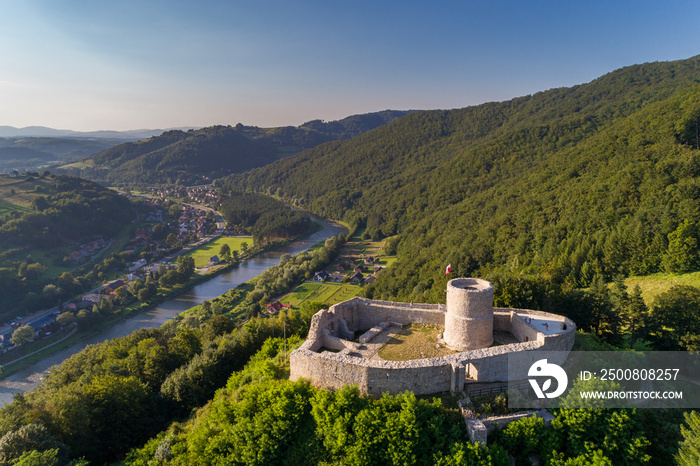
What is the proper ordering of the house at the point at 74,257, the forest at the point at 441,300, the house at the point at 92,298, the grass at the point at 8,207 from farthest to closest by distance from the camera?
the grass at the point at 8,207
the house at the point at 74,257
the house at the point at 92,298
the forest at the point at 441,300

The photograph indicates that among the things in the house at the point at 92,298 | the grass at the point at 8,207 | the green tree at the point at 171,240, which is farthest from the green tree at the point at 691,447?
the grass at the point at 8,207

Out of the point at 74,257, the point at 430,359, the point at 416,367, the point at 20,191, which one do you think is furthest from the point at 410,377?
the point at 20,191

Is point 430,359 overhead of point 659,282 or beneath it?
overhead

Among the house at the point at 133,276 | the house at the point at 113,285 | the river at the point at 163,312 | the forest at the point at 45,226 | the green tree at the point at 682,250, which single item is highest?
the green tree at the point at 682,250

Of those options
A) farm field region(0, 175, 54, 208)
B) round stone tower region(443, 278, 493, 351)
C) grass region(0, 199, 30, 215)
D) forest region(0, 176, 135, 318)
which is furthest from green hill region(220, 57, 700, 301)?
grass region(0, 199, 30, 215)

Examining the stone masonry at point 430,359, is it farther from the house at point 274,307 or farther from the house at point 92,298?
the house at point 92,298

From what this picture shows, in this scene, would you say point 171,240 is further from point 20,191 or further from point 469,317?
point 469,317

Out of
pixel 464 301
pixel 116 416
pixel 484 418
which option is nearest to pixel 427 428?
pixel 484 418
